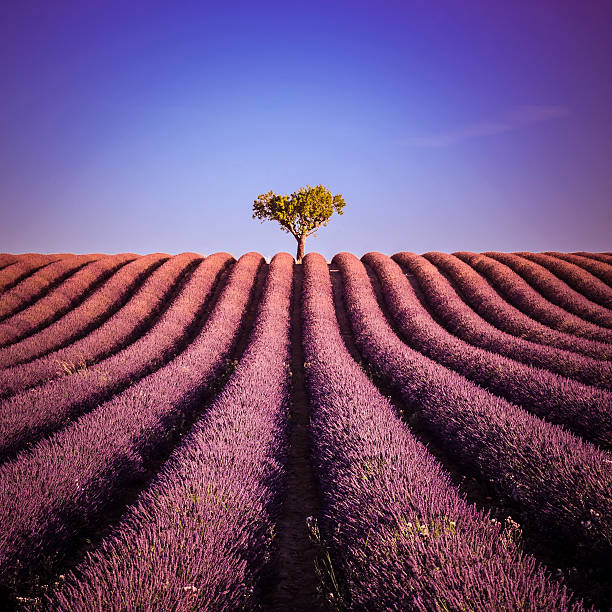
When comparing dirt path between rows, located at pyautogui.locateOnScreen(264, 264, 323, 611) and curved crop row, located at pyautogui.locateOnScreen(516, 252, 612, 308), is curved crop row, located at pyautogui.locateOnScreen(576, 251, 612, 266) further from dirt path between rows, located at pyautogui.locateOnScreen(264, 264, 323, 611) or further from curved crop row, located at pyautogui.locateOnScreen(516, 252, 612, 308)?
dirt path between rows, located at pyautogui.locateOnScreen(264, 264, 323, 611)

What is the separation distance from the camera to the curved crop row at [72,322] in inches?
348

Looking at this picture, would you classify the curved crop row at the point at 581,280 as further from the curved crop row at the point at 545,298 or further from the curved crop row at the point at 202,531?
the curved crop row at the point at 202,531

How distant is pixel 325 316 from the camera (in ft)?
38.2

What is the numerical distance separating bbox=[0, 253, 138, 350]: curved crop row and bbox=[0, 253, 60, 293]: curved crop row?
9.29 ft

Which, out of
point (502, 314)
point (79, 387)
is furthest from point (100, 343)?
point (502, 314)

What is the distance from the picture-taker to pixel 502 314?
11594 mm

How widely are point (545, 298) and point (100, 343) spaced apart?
16704mm

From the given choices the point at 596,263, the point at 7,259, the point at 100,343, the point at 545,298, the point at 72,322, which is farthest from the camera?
the point at 7,259

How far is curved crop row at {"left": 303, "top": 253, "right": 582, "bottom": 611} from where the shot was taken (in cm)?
168

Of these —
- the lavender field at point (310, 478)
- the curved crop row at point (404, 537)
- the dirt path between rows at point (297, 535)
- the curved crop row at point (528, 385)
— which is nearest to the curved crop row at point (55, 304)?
the lavender field at point (310, 478)

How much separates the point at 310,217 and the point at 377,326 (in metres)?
20.9

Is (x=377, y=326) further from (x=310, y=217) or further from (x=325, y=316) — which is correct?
(x=310, y=217)

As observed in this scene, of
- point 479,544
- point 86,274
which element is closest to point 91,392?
point 479,544

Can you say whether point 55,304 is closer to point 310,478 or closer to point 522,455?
point 310,478
